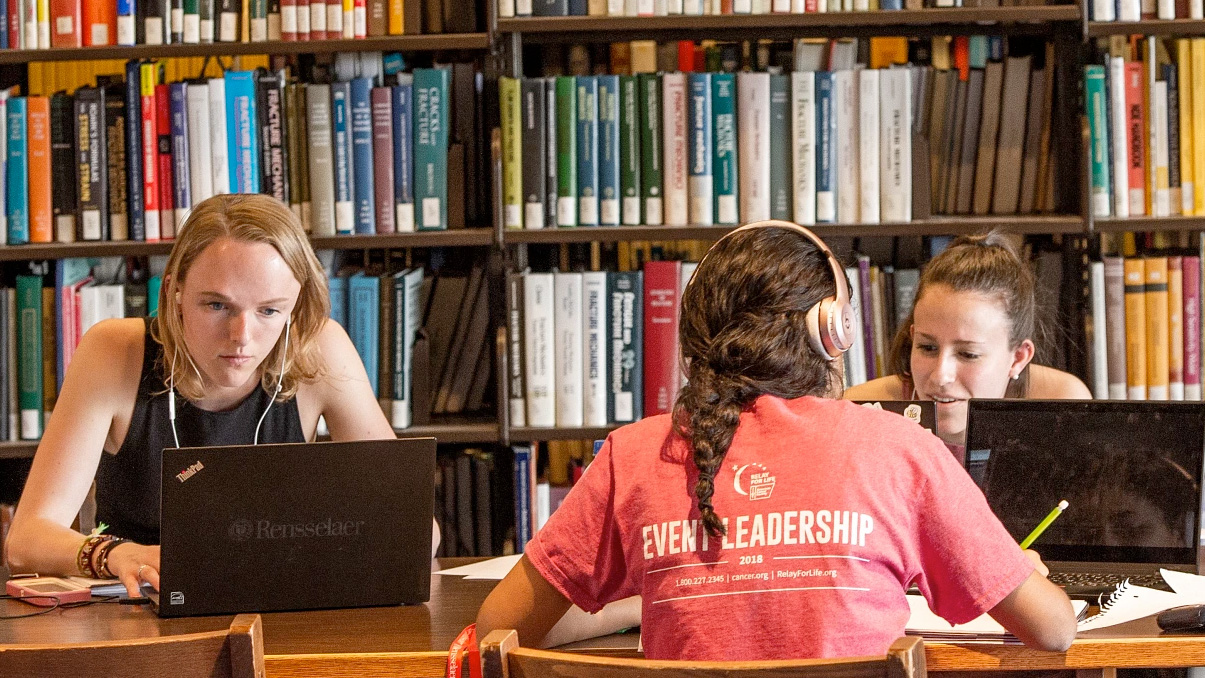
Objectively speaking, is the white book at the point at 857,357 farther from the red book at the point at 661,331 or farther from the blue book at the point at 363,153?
the blue book at the point at 363,153

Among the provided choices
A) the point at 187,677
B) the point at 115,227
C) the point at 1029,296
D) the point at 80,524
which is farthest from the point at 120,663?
the point at 115,227

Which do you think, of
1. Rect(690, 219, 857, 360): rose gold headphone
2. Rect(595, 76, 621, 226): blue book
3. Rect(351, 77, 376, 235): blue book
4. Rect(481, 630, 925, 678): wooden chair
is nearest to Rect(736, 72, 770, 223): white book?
Rect(595, 76, 621, 226): blue book

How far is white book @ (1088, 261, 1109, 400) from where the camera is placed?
99.3 inches

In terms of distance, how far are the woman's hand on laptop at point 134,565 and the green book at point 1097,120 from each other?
6.20ft

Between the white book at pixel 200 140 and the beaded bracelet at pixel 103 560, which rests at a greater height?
the white book at pixel 200 140

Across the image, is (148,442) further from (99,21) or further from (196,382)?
(99,21)

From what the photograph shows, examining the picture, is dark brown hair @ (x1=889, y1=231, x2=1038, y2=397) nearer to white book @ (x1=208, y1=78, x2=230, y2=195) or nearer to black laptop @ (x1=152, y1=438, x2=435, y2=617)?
black laptop @ (x1=152, y1=438, x2=435, y2=617)

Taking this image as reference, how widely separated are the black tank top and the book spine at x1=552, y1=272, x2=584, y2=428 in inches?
31.0

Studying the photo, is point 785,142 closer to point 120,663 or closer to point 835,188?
point 835,188

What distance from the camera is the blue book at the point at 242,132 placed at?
8.24 feet

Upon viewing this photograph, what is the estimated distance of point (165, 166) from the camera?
2.53 meters

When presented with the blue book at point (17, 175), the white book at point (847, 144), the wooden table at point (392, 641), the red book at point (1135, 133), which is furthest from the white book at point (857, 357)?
the blue book at point (17, 175)

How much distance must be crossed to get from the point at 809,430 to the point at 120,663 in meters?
0.63

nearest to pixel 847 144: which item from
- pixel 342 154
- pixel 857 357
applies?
pixel 857 357
